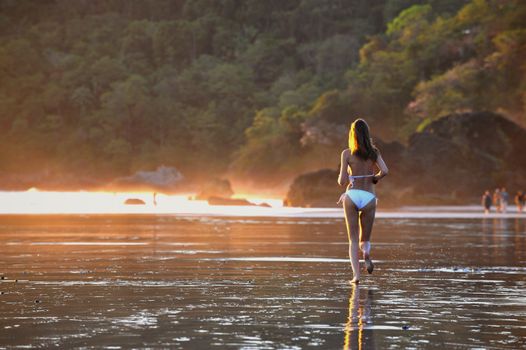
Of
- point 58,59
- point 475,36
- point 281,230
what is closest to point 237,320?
point 281,230

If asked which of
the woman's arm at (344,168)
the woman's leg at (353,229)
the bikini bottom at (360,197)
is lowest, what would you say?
the woman's leg at (353,229)

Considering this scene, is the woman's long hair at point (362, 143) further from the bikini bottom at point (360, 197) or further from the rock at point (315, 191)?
the rock at point (315, 191)

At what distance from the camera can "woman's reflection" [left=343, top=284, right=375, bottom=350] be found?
894 centimetres

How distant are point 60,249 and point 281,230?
421 inches

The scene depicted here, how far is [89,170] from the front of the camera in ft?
504

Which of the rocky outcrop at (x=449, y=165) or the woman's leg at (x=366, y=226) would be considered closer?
the woman's leg at (x=366, y=226)

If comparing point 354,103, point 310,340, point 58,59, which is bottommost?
point 310,340

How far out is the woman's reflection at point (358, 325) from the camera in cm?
894

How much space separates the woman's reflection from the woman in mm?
1406

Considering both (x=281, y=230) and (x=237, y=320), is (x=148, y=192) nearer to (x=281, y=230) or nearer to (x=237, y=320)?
(x=281, y=230)

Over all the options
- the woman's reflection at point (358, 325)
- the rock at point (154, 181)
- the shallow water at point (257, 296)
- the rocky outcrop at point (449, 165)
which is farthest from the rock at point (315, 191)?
the rock at point (154, 181)

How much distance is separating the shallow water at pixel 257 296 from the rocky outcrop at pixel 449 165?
44.0 metres

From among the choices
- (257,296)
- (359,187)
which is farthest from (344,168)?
(257,296)

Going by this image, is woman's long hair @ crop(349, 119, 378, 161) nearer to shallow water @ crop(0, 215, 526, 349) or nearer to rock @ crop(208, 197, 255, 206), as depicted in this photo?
shallow water @ crop(0, 215, 526, 349)
